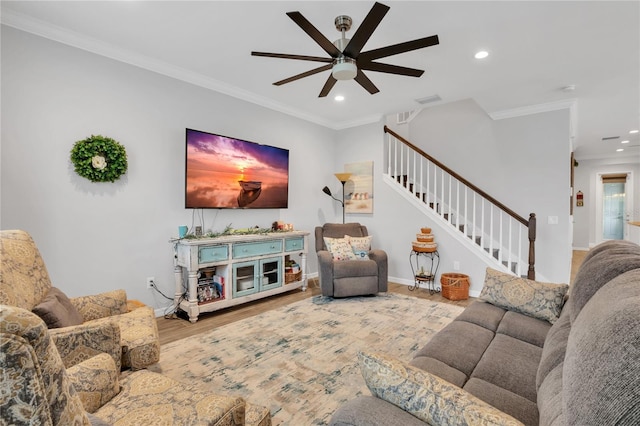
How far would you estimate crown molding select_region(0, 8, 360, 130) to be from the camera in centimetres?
249

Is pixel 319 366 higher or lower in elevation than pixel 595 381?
lower

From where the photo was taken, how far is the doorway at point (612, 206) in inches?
330

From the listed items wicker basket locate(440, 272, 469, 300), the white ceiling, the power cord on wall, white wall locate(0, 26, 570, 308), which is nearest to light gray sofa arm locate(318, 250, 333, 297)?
white wall locate(0, 26, 570, 308)

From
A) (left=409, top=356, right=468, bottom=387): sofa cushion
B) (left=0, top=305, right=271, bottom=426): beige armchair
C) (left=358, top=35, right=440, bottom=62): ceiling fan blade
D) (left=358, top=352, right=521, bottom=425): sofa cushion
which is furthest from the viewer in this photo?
(left=358, top=35, right=440, bottom=62): ceiling fan blade

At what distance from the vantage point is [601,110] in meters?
4.59

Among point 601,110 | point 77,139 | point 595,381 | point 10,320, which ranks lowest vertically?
point 595,381

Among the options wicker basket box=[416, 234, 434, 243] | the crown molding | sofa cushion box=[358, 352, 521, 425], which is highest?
the crown molding

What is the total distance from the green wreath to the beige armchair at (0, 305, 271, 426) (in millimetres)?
1959

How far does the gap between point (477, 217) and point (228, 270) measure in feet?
13.0

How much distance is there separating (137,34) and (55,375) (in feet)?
10.3

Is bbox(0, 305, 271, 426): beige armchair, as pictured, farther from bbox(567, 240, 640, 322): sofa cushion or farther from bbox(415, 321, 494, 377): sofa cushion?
bbox(567, 240, 640, 322): sofa cushion

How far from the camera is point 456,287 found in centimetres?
394

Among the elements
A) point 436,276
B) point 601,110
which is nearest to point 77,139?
point 436,276

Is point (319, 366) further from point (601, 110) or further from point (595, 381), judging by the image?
point (601, 110)
